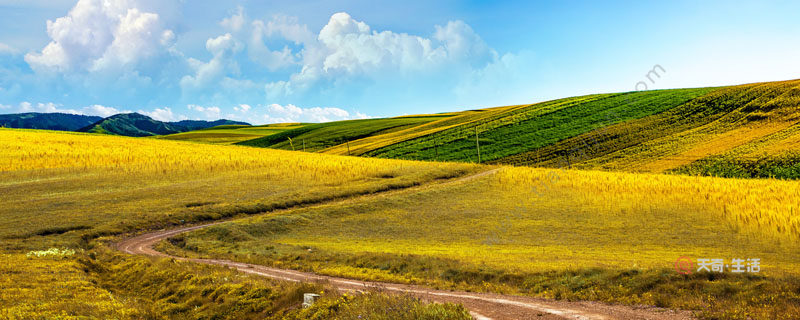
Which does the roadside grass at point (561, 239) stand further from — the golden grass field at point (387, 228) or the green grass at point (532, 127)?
the green grass at point (532, 127)

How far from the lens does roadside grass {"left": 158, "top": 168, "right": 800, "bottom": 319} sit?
15.1 m

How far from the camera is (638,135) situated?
76.4m

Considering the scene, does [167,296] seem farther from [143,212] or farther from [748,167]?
[748,167]

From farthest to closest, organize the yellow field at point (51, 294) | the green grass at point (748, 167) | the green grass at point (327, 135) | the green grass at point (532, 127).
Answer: the green grass at point (327, 135) → the green grass at point (532, 127) → the green grass at point (748, 167) → the yellow field at point (51, 294)

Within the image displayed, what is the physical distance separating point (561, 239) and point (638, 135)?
54.1 meters

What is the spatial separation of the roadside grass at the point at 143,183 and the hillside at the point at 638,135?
21860 mm

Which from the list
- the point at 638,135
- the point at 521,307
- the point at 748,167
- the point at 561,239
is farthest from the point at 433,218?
the point at 638,135

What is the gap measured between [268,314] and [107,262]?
1491 cm

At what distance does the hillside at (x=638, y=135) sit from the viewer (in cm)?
5909

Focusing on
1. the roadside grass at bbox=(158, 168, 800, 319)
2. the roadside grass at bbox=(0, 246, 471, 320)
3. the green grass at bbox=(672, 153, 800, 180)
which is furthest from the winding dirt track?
the green grass at bbox=(672, 153, 800, 180)

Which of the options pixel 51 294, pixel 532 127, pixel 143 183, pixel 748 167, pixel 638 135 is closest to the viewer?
pixel 51 294

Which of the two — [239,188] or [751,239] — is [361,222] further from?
[751,239]

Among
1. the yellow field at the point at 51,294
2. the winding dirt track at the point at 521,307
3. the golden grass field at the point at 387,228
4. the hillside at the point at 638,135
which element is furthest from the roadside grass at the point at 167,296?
the hillside at the point at 638,135

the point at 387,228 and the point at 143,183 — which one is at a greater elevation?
the point at 143,183
